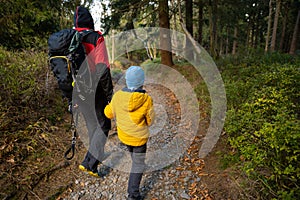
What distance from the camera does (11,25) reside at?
648cm

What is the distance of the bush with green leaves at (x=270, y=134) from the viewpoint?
2080 millimetres

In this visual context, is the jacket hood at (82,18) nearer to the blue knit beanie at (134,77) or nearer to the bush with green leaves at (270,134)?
the blue knit beanie at (134,77)

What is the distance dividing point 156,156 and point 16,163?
2.52 metres

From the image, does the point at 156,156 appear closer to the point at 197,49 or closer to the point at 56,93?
the point at 56,93

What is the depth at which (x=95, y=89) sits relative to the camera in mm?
3193

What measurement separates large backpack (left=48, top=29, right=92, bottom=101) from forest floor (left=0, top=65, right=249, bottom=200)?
1.57 meters

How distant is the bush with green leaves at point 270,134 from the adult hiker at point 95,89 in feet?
6.82

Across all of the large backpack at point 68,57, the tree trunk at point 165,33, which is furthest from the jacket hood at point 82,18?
the tree trunk at point 165,33

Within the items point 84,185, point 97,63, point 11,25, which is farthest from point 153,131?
point 11,25

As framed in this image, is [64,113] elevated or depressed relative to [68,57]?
depressed

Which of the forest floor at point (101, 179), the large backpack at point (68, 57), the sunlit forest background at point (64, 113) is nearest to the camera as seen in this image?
the sunlit forest background at point (64, 113)

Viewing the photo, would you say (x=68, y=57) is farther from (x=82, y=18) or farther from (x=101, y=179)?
(x=101, y=179)

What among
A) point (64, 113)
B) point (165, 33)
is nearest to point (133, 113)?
point (64, 113)

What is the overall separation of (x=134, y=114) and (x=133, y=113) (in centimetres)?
2
